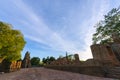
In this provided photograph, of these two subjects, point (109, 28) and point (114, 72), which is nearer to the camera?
point (114, 72)

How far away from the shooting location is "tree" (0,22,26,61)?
2094 centimetres

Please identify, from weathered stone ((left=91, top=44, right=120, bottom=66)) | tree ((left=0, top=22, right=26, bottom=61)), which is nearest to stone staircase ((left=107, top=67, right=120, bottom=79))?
weathered stone ((left=91, top=44, right=120, bottom=66))

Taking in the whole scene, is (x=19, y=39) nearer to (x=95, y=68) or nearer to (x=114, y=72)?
(x=95, y=68)

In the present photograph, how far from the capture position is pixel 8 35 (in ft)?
71.3

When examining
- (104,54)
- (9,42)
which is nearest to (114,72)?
(104,54)

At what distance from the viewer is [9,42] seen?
21.8m

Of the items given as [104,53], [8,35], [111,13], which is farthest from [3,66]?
[111,13]

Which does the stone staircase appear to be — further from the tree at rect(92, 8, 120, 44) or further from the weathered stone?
the tree at rect(92, 8, 120, 44)

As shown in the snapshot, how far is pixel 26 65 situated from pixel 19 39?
7.29 metres

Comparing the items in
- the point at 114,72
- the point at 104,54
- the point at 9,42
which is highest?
the point at 9,42

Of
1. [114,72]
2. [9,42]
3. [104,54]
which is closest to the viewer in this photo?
[114,72]

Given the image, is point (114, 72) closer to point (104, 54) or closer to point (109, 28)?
point (104, 54)

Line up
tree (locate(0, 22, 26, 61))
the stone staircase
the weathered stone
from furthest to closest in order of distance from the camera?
tree (locate(0, 22, 26, 61)), the weathered stone, the stone staircase

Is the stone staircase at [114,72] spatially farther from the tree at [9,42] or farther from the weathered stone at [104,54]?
the tree at [9,42]
